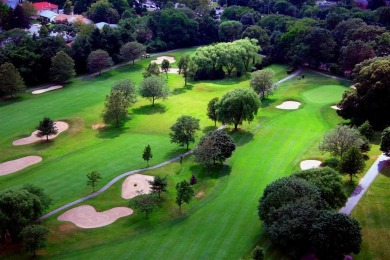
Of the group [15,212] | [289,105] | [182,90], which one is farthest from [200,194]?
[182,90]

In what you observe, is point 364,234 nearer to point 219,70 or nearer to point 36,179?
point 36,179

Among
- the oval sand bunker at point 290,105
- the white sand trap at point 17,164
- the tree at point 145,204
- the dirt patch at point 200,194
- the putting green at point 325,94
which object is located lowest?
the dirt patch at point 200,194

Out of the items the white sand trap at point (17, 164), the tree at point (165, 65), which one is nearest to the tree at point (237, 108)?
the white sand trap at point (17, 164)

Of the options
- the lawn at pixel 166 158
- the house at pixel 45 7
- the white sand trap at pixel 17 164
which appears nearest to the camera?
the lawn at pixel 166 158

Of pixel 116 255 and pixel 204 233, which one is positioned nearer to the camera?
pixel 116 255

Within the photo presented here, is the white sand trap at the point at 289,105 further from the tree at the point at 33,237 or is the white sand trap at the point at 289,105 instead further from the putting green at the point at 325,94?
the tree at the point at 33,237

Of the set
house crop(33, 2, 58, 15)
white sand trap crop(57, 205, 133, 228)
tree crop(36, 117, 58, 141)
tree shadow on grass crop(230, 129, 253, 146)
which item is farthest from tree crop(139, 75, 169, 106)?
house crop(33, 2, 58, 15)

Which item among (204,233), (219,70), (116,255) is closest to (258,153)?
(204,233)
